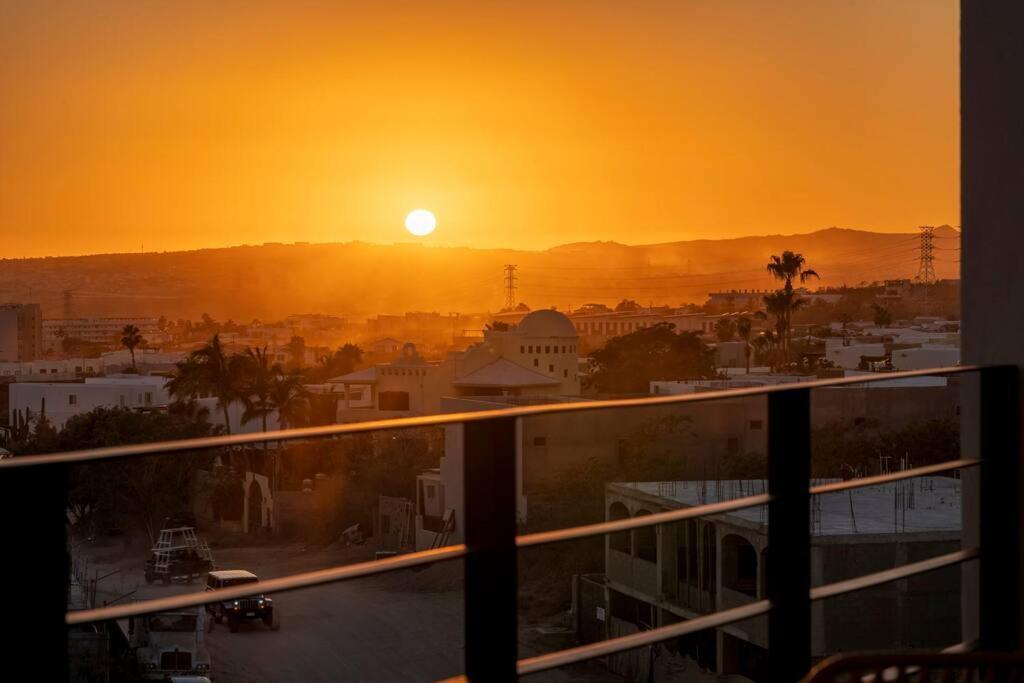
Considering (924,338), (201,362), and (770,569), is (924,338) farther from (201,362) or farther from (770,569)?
(770,569)

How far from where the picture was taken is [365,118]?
43938 millimetres

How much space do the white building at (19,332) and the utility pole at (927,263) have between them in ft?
174

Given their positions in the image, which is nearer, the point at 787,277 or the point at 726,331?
the point at 787,277

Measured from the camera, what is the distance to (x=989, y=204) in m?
2.71

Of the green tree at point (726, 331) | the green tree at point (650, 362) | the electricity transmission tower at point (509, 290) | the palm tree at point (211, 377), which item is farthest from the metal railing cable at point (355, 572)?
the electricity transmission tower at point (509, 290)

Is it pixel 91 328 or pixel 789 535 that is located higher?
pixel 789 535

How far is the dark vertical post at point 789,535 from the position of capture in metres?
2.18

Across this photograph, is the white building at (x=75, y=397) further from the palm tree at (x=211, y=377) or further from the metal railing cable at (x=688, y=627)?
Result: the metal railing cable at (x=688, y=627)

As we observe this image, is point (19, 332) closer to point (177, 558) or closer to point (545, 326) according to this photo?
point (545, 326)

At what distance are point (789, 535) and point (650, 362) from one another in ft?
145

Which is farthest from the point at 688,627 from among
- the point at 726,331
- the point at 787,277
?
the point at 726,331

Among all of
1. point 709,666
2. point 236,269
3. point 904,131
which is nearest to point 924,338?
point 904,131

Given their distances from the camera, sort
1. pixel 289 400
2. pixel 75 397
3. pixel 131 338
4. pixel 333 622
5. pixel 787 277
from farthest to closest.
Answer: pixel 131 338 < pixel 787 277 < pixel 75 397 < pixel 289 400 < pixel 333 622

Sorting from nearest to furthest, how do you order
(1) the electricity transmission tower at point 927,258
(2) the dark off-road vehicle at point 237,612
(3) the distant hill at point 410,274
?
(2) the dark off-road vehicle at point 237,612 < (1) the electricity transmission tower at point 927,258 < (3) the distant hill at point 410,274
